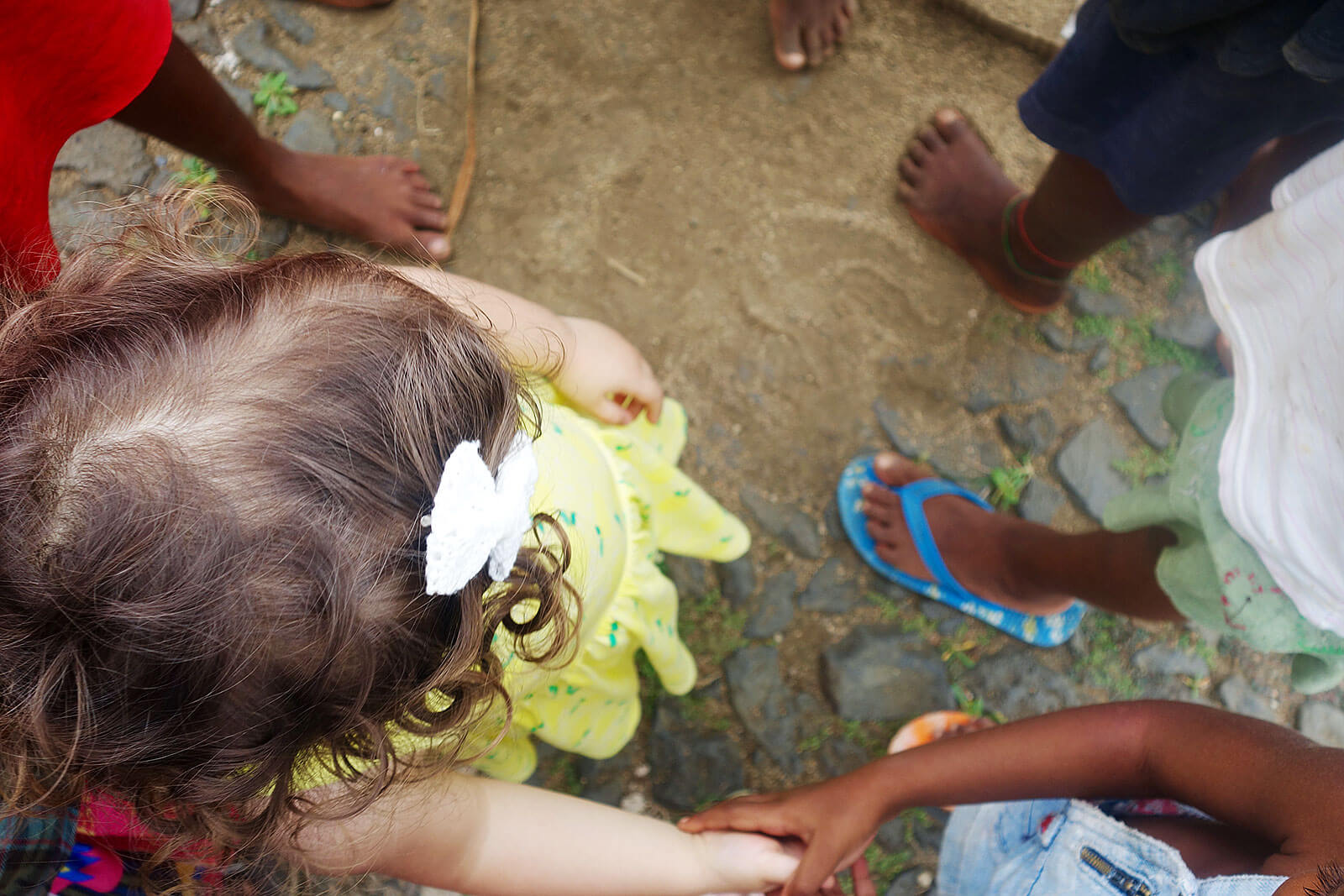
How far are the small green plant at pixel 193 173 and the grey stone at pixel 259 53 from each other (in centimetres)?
34

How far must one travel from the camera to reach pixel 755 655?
188 centimetres

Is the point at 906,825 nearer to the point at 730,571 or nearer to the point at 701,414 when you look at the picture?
the point at 730,571

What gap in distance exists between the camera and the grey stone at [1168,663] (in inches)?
74.5

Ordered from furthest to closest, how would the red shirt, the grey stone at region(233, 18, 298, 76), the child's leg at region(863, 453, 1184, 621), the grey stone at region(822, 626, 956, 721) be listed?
1. the grey stone at region(233, 18, 298, 76)
2. the grey stone at region(822, 626, 956, 721)
3. the child's leg at region(863, 453, 1184, 621)
4. the red shirt

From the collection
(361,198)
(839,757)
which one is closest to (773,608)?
(839,757)

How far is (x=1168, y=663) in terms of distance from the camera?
190 cm

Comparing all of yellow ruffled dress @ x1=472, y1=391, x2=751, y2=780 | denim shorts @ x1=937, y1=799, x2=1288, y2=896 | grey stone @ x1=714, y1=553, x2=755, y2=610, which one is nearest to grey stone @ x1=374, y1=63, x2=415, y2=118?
yellow ruffled dress @ x1=472, y1=391, x2=751, y2=780

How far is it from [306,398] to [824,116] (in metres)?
1.90

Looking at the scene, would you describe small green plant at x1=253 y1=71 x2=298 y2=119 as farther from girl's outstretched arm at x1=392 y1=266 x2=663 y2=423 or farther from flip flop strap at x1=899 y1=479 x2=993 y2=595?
flip flop strap at x1=899 y1=479 x2=993 y2=595

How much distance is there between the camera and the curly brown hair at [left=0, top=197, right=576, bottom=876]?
2.31 ft

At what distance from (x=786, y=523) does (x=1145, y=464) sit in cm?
98

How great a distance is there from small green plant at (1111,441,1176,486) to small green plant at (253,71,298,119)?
2.46 meters

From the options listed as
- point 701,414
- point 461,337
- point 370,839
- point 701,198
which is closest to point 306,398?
point 461,337

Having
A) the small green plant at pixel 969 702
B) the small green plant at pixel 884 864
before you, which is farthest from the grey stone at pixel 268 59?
the small green plant at pixel 884 864
